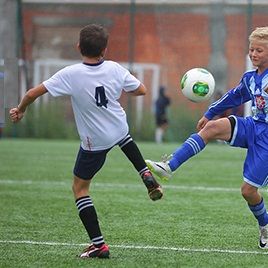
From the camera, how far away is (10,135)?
2522 centimetres

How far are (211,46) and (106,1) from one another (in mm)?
3150

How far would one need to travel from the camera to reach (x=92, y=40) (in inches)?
255

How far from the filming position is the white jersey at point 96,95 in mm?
6492

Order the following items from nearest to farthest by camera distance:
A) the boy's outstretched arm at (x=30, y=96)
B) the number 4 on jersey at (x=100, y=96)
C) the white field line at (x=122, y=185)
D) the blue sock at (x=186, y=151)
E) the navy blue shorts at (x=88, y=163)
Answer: the boy's outstretched arm at (x=30, y=96) → the number 4 on jersey at (x=100, y=96) → the navy blue shorts at (x=88, y=163) → the blue sock at (x=186, y=151) → the white field line at (x=122, y=185)

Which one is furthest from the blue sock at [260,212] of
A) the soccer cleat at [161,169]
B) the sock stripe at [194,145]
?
the soccer cleat at [161,169]

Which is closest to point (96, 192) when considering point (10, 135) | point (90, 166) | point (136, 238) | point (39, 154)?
point (136, 238)

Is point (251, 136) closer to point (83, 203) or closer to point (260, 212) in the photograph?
point (260, 212)

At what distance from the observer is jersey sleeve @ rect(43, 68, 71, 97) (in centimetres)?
646

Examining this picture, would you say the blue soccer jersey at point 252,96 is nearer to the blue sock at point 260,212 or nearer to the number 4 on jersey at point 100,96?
the blue sock at point 260,212

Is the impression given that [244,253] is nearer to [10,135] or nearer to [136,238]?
[136,238]

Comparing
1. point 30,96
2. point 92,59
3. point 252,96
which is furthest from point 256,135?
point 30,96

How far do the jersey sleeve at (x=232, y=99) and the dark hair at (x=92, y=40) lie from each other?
128 centimetres

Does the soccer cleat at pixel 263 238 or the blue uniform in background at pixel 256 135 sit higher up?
the blue uniform in background at pixel 256 135

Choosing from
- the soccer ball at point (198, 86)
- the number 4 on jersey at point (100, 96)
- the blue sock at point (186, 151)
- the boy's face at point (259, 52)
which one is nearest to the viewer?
the number 4 on jersey at point (100, 96)
